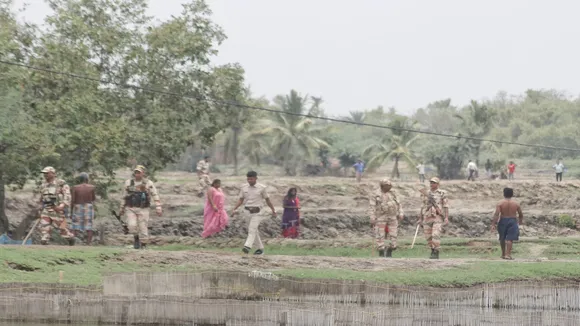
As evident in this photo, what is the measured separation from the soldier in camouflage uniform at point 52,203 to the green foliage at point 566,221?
67.5ft

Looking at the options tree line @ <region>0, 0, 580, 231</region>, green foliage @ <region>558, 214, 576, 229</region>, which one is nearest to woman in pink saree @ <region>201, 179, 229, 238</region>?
tree line @ <region>0, 0, 580, 231</region>

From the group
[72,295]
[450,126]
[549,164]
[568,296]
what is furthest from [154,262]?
[450,126]

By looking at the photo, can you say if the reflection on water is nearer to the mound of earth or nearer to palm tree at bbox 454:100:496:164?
the mound of earth

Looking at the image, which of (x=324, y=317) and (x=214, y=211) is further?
(x=214, y=211)

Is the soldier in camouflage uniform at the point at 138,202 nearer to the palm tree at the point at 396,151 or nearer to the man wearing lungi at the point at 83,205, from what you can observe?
the man wearing lungi at the point at 83,205

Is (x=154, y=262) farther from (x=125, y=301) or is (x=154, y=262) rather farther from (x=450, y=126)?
(x=450, y=126)

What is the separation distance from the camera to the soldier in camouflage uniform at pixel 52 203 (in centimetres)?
2312

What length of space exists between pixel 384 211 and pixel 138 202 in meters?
5.09

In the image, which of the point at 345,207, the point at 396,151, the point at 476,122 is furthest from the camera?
the point at 476,122

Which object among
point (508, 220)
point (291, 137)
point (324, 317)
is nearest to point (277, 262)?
point (508, 220)

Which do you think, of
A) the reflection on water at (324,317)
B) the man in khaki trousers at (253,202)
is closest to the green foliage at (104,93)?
the man in khaki trousers at (253,202)

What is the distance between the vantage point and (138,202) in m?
23.0

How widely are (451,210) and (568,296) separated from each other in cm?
2690

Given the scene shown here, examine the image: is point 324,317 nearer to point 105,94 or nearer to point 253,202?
point 253,202
